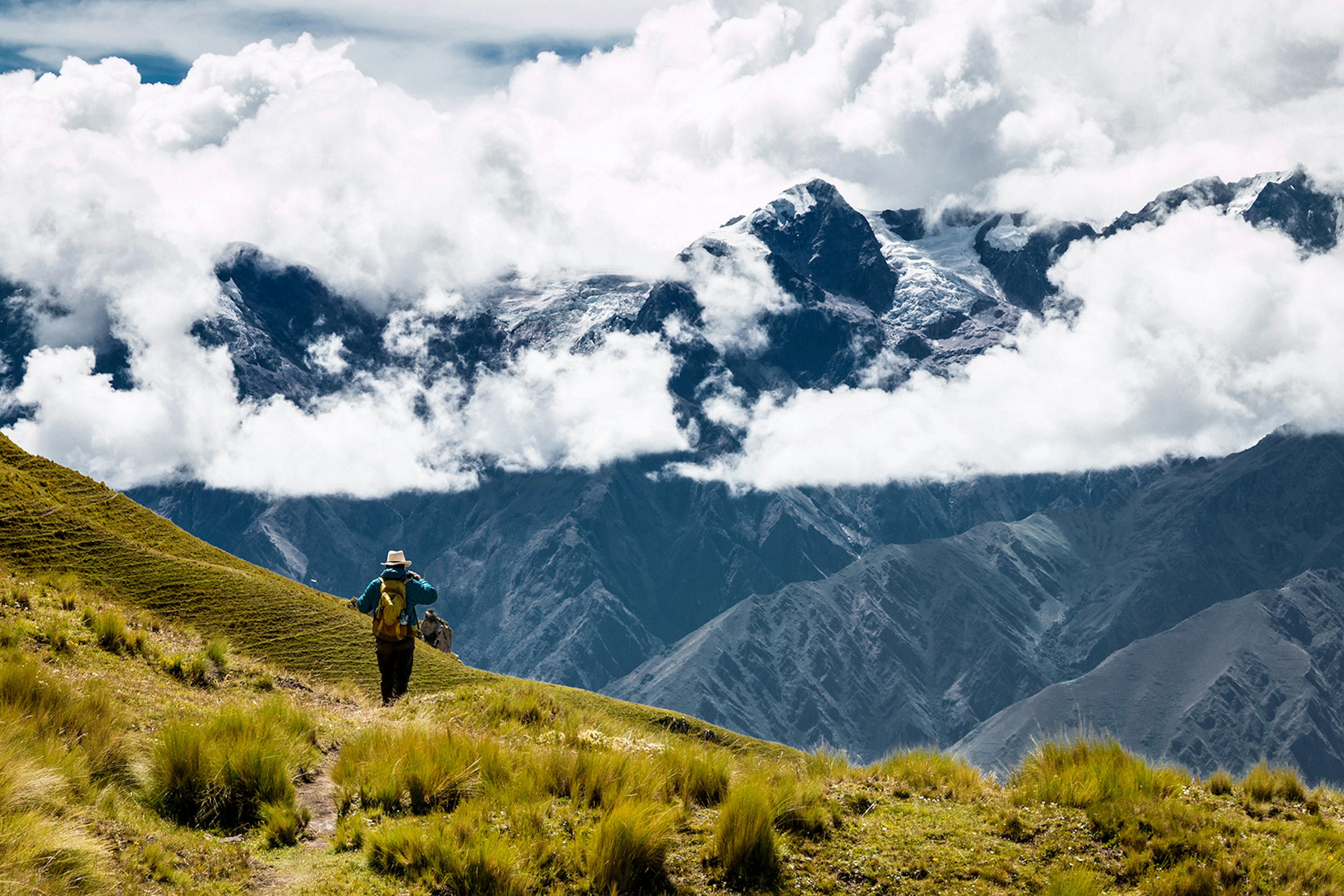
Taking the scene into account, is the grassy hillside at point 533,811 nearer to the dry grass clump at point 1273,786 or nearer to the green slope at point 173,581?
the dry grass clump at point 1273,786

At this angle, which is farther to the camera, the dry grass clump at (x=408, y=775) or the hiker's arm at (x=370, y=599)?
the hiker's arm at (x=370, y=599)

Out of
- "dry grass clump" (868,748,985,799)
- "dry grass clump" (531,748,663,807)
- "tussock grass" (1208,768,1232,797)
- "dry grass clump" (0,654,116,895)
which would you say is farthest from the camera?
"tussock grass" (1208,768,1232,797)

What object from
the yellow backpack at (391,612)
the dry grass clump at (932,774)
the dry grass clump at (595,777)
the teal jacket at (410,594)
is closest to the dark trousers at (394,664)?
the yellow backpack at (391,612)

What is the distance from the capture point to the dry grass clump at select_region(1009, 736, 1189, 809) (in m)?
12.3

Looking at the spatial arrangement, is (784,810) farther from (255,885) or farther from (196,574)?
(196,574)

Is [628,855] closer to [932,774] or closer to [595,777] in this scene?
[595,777]

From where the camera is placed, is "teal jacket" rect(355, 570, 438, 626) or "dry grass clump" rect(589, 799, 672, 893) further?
"teal jacket" rect(355, 570, 438, 626)

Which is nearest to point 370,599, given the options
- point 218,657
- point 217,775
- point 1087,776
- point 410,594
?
point 410,594

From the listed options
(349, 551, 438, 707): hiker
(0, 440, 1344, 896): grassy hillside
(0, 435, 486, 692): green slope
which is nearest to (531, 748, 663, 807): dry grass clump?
(0, 440, 1344, 896): grassy hillside

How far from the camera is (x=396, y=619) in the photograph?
63.7ft

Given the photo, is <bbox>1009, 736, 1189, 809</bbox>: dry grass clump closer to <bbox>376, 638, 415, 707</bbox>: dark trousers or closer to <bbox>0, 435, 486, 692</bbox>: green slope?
<bbox>376, 638, 415, 707</bbox>: dark trousers

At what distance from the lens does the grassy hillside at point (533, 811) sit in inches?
384

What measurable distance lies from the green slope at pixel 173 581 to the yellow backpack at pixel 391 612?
2833 millimetres

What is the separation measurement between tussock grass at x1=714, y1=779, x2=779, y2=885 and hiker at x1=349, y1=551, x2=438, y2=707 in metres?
9.79
